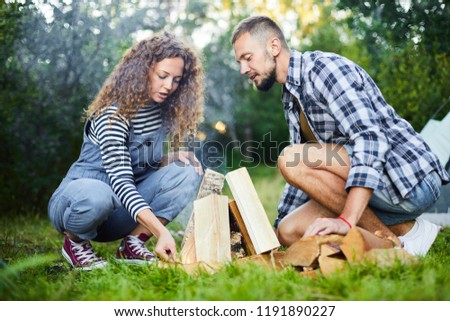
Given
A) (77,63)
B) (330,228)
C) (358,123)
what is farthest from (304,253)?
(77,63)

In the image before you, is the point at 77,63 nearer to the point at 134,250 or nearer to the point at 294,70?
the point at 134,250

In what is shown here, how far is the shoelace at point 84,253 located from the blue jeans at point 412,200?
1230mm

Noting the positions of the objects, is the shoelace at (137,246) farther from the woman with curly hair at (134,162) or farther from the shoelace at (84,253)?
the shoelace at (84,253)

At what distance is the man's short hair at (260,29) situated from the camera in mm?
2504

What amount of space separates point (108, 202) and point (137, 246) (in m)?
0.27

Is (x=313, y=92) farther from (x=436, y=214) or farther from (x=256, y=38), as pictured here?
(x=436, y=214)

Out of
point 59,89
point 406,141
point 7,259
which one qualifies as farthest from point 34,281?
point 59,89

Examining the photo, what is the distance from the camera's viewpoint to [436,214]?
334 cm

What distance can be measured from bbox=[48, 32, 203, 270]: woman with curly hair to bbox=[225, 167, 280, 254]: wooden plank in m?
0.34

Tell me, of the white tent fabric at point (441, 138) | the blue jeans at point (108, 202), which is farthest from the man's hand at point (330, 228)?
the white tent fabric at point (441, 138)

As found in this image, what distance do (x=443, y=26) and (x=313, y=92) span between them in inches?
59.7

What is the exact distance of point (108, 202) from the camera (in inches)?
90.7

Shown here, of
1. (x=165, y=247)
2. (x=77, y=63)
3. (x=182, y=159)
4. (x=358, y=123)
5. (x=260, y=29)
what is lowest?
(x=165, y=247)

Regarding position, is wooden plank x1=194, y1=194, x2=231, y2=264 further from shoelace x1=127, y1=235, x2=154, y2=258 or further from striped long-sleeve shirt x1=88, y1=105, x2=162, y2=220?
shoelace x1=127, y1=235, x2=154, y2=258
